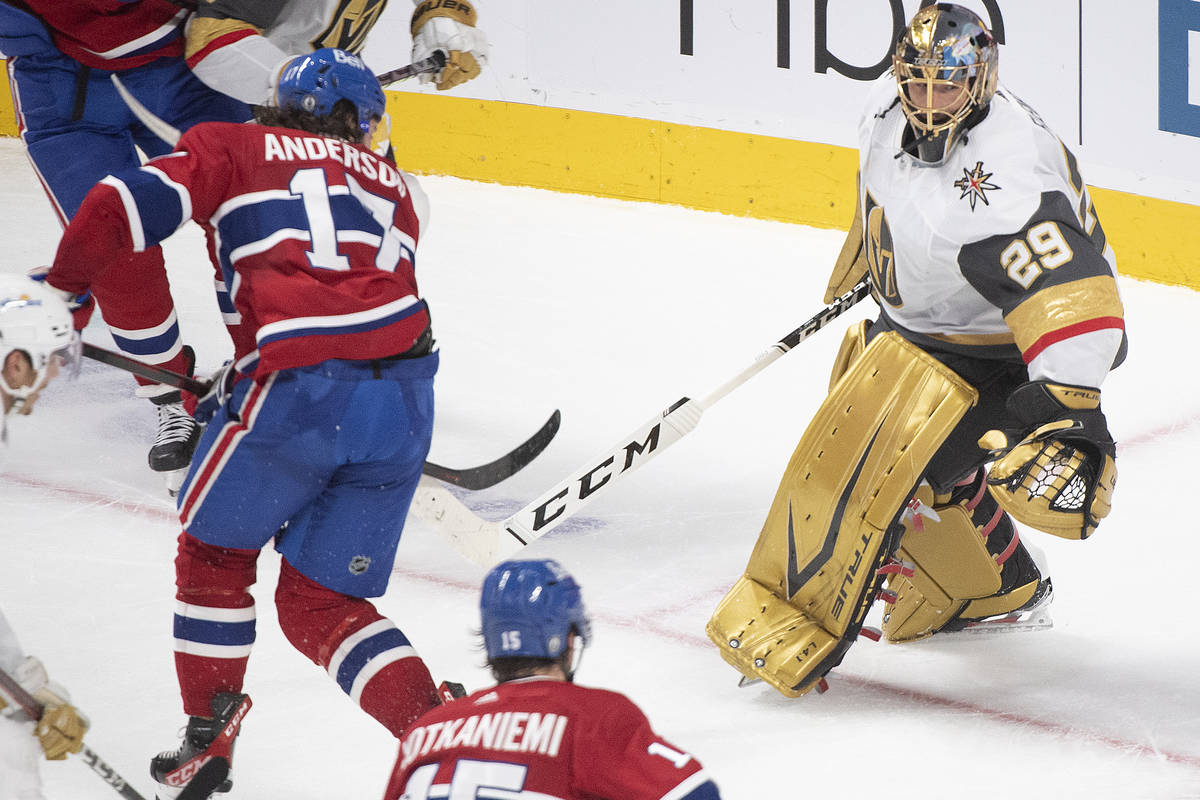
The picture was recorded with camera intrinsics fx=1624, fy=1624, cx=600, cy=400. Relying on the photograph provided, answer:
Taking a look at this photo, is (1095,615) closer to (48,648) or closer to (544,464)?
(544,464)

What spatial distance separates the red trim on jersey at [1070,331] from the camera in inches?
93.3

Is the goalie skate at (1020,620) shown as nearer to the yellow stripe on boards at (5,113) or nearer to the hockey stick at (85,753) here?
the hockey stick at (85,753)

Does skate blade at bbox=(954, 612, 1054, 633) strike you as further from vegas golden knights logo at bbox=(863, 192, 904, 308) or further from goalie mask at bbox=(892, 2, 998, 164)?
goalie mask at bbox=(892, 2, 998, 164)

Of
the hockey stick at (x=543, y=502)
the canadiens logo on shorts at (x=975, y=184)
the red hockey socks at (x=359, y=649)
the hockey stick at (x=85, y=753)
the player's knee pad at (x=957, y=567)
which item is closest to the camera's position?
the hockey stick at (x=85, y=753)

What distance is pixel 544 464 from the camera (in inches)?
146

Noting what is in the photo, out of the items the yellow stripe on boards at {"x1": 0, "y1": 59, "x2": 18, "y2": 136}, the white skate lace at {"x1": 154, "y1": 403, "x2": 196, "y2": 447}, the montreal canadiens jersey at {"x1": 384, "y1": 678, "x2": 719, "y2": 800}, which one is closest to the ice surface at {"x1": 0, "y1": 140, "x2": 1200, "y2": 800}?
the white skate lace at {"x1": 154, "y1": 403, "x2": 196, "y2": 447}

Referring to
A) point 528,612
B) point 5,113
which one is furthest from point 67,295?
point 5,113

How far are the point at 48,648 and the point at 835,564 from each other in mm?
1328

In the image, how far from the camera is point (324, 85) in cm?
228

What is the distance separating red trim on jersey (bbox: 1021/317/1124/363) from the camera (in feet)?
7.77

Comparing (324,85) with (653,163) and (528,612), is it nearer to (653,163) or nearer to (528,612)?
(528,612)

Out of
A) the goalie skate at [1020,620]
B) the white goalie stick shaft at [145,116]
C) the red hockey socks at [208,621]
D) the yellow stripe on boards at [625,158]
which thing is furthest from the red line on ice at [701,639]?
the yellow stripe on boards at [625,158]

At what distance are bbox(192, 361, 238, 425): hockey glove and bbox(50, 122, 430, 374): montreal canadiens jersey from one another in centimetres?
5

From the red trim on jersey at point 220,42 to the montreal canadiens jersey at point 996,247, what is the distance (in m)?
1.33
